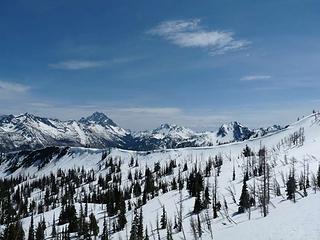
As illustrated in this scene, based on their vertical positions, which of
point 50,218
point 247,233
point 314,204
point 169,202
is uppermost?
point 314,204

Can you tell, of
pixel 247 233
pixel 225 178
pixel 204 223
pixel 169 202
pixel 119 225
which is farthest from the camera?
pixel 225 178

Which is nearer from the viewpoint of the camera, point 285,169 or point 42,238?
point 42,238

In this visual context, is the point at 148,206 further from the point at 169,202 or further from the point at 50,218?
the point at 50,218

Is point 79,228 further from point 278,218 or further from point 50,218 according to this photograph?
point 278,218

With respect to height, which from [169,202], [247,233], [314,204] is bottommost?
[169,202]

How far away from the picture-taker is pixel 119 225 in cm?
13950

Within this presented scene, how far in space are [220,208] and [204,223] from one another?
14486 mm

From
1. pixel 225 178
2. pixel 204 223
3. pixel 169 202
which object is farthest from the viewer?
pixel 225 178

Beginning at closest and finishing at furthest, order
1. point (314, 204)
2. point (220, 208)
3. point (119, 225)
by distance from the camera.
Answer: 1. point (314, 204)
2. point (220, 208)
3. point (119, 225)

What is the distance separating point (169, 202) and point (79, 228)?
38.6 meters

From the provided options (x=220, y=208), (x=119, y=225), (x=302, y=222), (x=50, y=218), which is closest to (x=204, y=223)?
(x=220, y=208)

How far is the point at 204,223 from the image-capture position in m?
106

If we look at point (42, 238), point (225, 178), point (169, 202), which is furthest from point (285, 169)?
point (42, 238)

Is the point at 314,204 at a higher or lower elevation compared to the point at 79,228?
higher
